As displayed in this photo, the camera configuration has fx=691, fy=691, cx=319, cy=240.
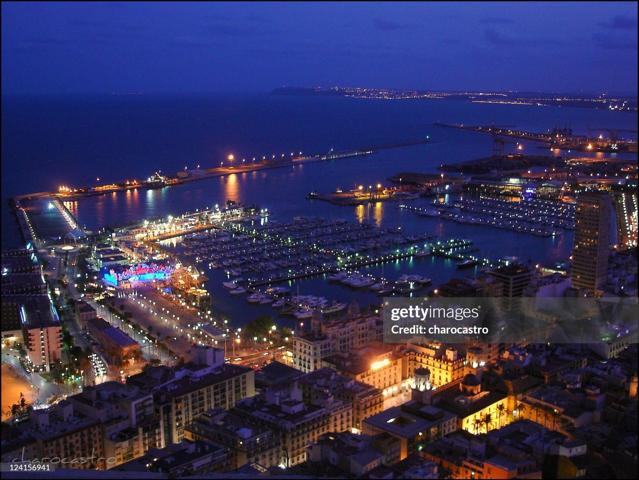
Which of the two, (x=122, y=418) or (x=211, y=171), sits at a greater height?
(x=211, y=171)

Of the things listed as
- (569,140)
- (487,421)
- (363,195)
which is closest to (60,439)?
(487,421)

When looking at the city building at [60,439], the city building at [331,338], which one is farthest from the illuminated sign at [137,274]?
the city building at [60,439]

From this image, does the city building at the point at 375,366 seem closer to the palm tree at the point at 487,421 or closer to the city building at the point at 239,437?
the palm tree at the point at 487,421

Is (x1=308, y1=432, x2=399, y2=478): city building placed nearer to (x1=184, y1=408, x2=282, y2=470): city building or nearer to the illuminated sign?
(x1=184, y1=408, x2=282, y2=470): city building

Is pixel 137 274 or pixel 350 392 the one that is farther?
pixel 137 274

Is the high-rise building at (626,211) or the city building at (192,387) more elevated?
the high-rise building at (626,211)

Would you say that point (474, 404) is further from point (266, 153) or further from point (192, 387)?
point (266, 153)

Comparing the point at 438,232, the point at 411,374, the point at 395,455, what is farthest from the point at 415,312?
the point at 438,232
